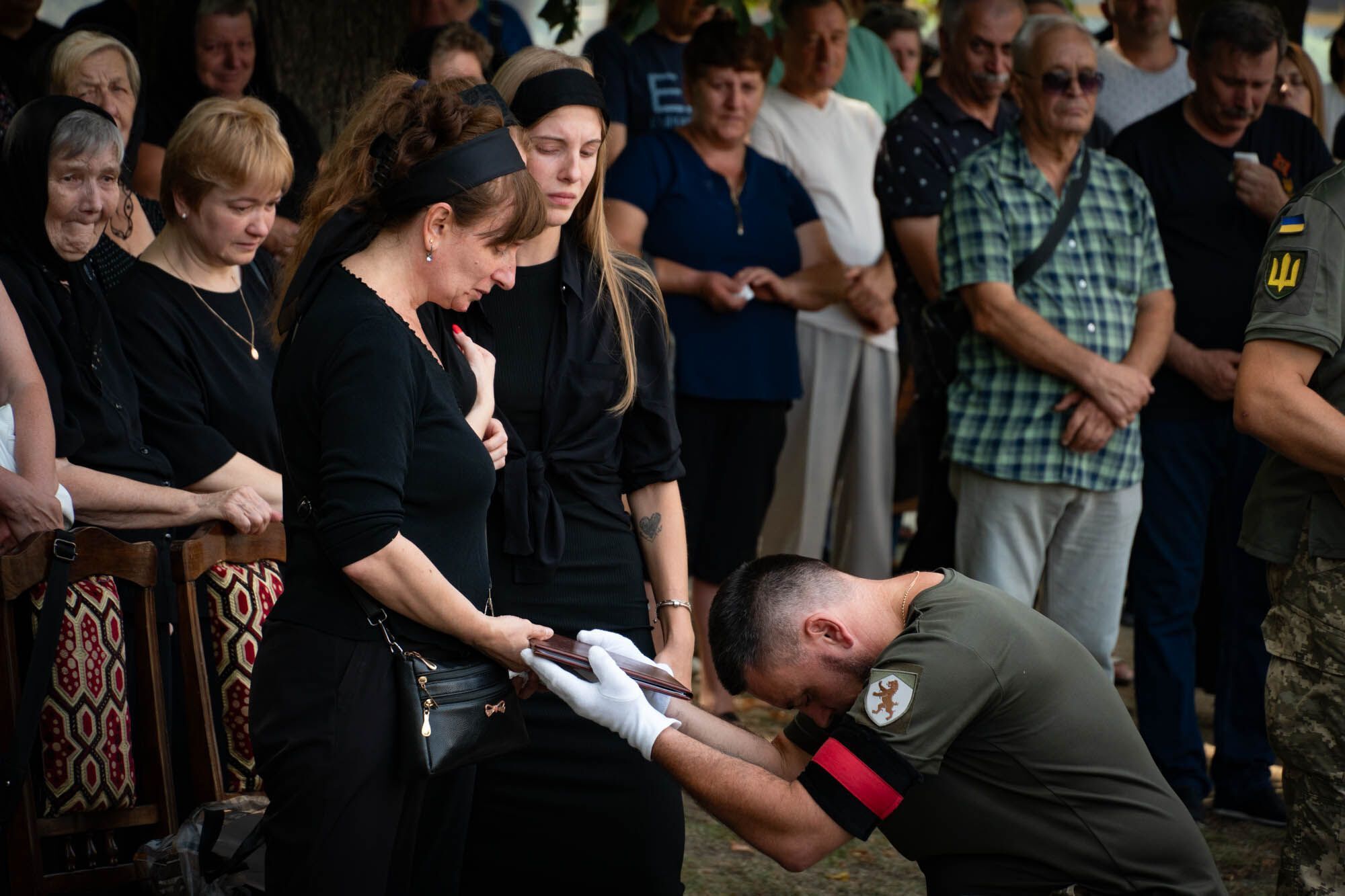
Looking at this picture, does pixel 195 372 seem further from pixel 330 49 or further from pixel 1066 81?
pixel 1066 81

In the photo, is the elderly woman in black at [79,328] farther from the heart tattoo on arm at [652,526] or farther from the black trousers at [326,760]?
the black trousers at [326,760]

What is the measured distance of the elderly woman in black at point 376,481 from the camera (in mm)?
2072

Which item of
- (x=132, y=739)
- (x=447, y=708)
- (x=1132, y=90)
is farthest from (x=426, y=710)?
(x=1132, y=90)

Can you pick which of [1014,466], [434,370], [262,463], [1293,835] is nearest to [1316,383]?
[1293,835]

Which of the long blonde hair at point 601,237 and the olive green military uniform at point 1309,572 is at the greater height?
the long blonde hair at point 601,237

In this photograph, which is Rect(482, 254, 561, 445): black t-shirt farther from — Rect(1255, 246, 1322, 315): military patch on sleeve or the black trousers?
Rect(1255, 246, 1322, 315): military patch on sleeve

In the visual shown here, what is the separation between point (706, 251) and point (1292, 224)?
91.5 inches

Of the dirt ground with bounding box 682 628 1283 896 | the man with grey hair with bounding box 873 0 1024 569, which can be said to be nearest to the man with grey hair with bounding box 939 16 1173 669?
the man with grey hair with bounding box 873 0 1024 569

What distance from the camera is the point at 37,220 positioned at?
3346 mm

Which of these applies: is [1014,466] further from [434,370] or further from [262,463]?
[434,370]

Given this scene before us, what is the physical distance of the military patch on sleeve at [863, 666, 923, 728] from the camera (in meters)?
2.13

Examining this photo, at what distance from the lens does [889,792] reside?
212 cm

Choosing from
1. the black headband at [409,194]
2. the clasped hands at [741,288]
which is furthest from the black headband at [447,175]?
the clasped hands at [741,288]

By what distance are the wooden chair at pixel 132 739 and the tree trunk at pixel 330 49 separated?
221 centimetres
